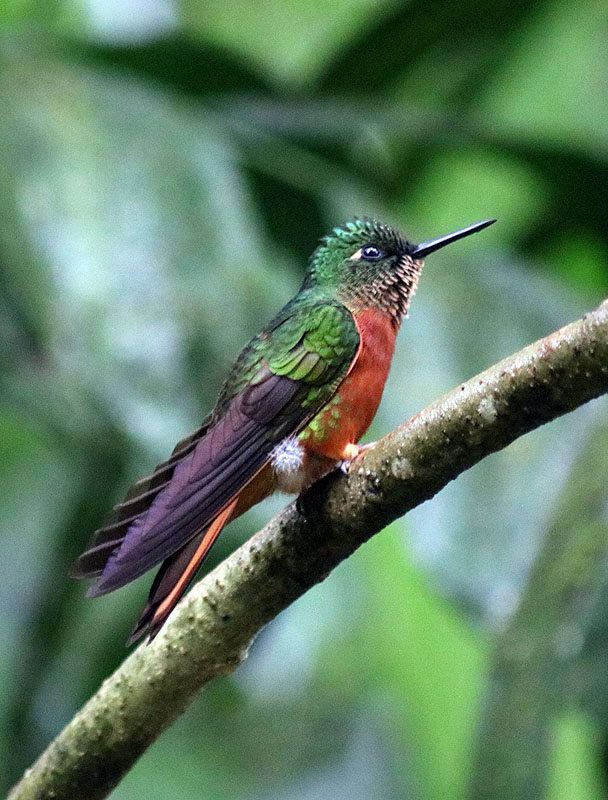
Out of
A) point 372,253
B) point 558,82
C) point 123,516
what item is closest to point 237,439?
point 123,516

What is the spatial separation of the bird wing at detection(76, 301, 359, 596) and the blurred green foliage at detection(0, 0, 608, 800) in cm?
65

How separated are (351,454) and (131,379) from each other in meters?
0.98

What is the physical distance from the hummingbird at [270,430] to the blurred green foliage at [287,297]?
0.63 metres

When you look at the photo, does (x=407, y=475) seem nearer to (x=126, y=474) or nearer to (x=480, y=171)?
(x=126, y=474)

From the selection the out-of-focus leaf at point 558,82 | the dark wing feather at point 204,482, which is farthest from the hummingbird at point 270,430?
the out-of-focus leaf at point 558,82

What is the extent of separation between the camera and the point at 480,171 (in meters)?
5.73

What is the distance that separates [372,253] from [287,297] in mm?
715

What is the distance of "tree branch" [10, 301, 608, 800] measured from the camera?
1660 mm

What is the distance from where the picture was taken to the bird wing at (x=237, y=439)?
2.02 meters

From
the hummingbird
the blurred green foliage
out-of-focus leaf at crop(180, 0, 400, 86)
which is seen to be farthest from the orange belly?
out-of-focus leaf at crop(180, 0, 400, 86)

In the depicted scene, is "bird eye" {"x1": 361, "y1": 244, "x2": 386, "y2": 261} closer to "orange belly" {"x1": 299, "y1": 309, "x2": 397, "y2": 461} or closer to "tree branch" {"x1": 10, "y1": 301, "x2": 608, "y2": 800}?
"orange belly" {"x1": 299, "y1": 309, "x2": 397, "y2": 461}

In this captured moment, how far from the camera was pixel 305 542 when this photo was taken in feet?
6.44

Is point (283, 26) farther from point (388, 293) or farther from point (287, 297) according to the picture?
point (388, 293)

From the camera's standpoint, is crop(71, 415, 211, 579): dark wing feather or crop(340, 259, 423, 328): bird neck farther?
crop(340, 259, 423, 328): bird neck
